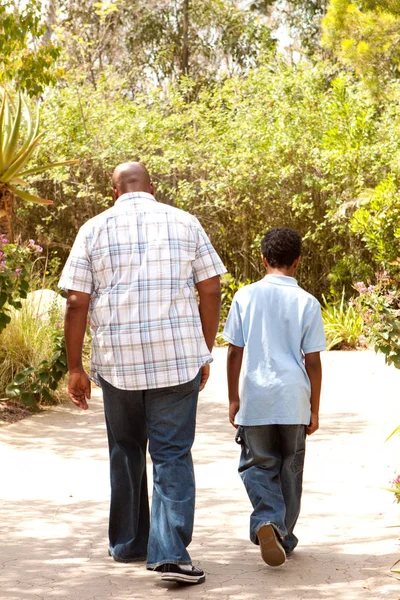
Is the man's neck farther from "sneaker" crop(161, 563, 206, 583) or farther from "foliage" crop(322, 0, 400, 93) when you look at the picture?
"foliage" crop(322, 0, 400, 93)

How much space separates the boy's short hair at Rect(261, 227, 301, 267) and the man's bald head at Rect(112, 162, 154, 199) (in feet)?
2.00

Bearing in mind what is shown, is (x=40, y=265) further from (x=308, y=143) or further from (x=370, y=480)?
(x=370, y=480)

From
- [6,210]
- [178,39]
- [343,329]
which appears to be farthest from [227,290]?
[178,39]

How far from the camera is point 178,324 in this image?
3951mm

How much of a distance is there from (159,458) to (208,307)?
68cm

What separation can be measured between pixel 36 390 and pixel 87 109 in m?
8.64

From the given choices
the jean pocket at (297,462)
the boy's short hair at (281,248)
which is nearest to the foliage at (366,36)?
the boy's short hair at (281,248)

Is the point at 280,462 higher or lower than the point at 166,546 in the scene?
higher

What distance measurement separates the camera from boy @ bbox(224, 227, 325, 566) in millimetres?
4094

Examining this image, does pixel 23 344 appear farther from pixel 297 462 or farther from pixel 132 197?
pixel 297 462

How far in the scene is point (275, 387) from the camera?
410 centimetres

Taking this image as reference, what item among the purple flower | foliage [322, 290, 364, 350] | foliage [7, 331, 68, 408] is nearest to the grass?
foliage [7, 331, 68, 408]

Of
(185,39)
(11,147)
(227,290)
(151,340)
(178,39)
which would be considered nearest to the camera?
(151,340)

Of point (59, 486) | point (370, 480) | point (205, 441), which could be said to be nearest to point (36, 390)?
point (205, 441)
